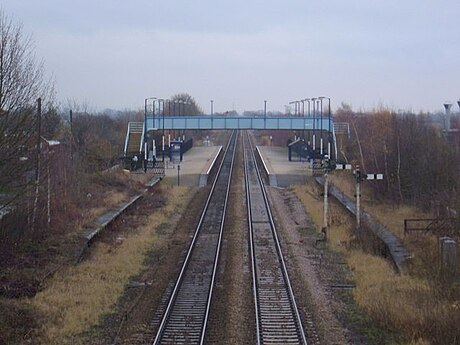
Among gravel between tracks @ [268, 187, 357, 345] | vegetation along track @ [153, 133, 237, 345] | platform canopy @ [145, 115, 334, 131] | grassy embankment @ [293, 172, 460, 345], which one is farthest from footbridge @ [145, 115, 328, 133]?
grassy embankment @ [293, 172, 460, 345]

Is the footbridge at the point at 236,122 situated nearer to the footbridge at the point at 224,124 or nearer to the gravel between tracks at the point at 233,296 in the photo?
the footbridge at the point at 224,124

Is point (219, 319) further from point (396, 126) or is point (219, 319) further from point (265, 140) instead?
point (265, 140)

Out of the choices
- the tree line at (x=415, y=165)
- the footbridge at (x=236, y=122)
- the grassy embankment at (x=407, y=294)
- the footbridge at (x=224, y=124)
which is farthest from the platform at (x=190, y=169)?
the grassy embankment at (x=407, y=294)

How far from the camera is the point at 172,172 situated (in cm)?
4612

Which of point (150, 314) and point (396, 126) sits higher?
point (396, 126)

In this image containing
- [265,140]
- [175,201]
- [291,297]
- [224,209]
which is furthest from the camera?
[265,140]

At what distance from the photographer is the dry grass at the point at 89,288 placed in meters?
11.3

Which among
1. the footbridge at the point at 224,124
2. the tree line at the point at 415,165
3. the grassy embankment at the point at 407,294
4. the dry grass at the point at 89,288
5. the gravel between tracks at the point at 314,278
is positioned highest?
the footbridge at the point at 224,124

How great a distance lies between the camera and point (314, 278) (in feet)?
49.6

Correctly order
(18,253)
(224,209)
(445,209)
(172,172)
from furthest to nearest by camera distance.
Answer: (172,172)
(224,209)
(445,209)
(18,253)

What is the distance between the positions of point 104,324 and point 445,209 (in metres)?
12.7

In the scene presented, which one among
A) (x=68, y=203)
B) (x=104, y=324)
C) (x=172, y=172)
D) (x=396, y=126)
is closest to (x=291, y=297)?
→ (x=104, y=324)

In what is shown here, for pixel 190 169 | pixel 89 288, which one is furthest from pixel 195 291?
pixel 190 169

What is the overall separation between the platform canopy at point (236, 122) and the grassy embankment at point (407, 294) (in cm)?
2965
